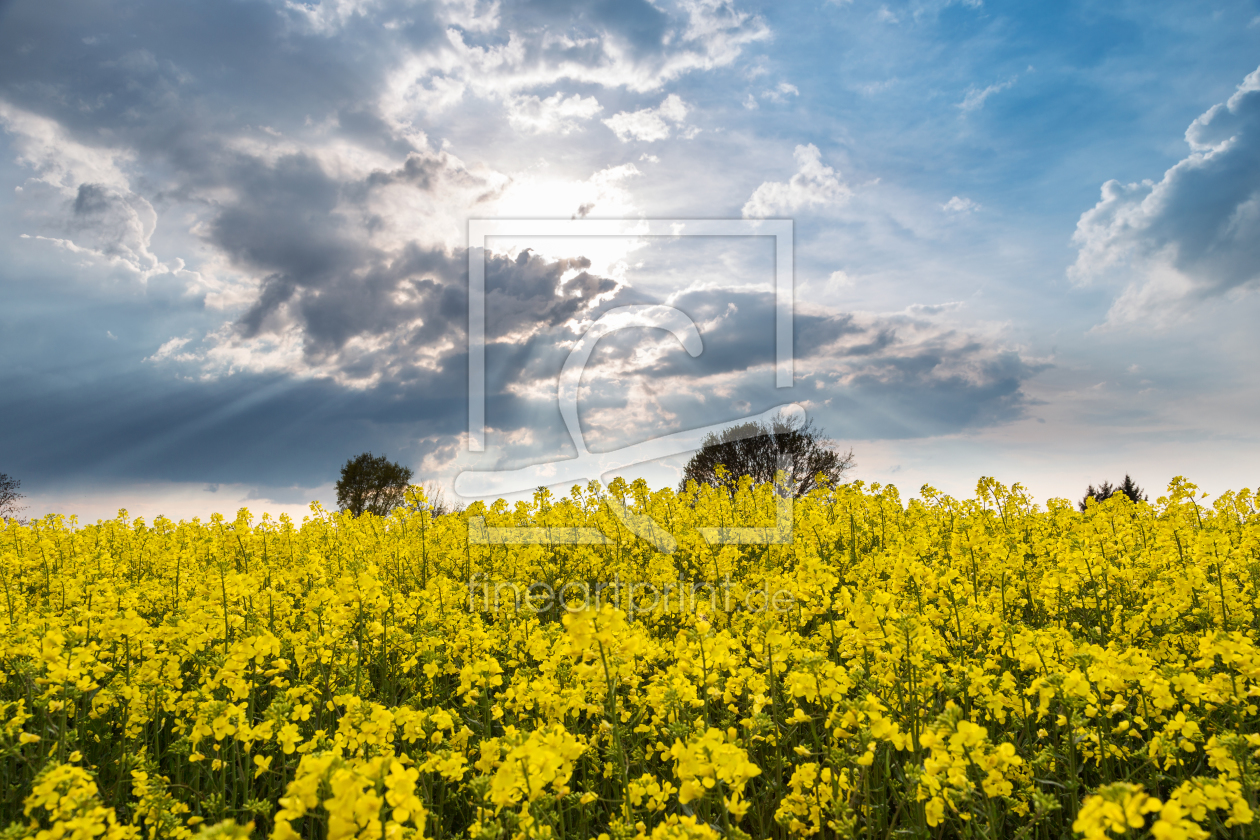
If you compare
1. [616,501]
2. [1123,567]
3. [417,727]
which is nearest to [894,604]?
[417,727]

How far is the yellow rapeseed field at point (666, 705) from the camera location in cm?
275

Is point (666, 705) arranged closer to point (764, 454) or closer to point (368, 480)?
point (764, 454)

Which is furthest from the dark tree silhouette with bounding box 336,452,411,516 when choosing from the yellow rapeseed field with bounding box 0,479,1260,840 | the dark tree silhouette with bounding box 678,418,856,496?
the yellow rapeseed field with bounding box 0,479,1260,840

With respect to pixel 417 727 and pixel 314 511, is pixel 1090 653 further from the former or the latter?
pixel 314 511

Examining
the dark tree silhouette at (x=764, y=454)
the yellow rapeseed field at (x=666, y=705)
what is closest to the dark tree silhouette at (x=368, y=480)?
the dark tree silhouette at (x=764, y=454)

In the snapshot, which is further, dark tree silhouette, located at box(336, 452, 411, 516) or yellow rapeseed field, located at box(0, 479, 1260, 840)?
dark tree silhouette, located at box(336, 452, 411, 516)

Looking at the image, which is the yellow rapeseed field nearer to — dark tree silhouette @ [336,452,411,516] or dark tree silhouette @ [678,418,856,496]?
dark tree silhouette @ [678,418,856,496]

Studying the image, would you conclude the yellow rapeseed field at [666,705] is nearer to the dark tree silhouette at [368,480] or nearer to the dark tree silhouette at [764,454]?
the dark tree silhouette at [764,454]

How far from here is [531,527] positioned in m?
10.7

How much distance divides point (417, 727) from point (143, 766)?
1.74 m

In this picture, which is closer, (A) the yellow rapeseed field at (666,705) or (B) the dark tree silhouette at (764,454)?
(A) the yellow rapeseed field at (666,705)

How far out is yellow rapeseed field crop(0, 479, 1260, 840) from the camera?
108 inches

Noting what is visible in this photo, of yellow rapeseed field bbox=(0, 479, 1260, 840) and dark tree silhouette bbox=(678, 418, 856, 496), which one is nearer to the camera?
yellow rapeseed field bbox=(0, 479, 1260, 840)

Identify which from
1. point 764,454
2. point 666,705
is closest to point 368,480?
point 764,454
